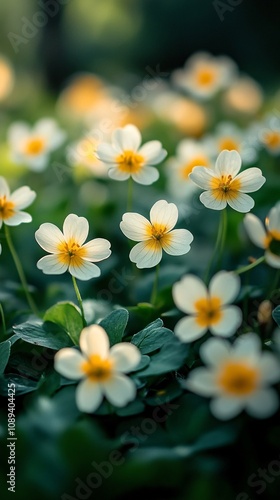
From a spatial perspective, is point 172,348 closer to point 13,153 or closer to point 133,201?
point 133,201

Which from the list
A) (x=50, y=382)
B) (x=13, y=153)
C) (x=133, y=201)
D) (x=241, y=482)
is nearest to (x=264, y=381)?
(x=241, y=482)

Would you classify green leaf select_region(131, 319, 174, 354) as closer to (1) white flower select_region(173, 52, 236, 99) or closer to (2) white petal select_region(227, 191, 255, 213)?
(2) white petal select_region(227, 191, 255, 213)

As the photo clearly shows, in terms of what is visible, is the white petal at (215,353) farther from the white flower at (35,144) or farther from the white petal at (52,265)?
the white flower at (35,144)

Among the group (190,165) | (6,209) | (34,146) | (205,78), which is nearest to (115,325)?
(6,209)

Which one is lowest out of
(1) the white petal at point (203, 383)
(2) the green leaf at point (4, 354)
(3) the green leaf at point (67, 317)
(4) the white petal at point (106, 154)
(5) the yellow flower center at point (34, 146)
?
(5) the yellow flower center at point (34, 146)

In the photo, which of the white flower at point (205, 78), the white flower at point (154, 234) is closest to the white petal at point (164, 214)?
the white flower at point (154, 234)

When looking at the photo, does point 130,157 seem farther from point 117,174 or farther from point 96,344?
point 96,344
